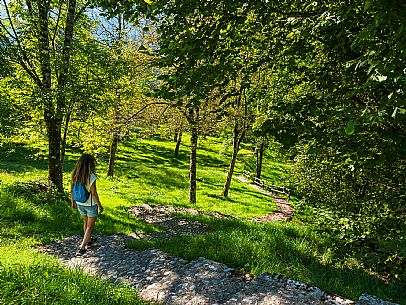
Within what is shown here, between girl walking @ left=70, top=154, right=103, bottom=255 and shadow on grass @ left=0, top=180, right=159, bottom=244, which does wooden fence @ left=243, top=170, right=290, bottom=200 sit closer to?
shadow on grass @ left=0, top=180, right=159, bottom=244

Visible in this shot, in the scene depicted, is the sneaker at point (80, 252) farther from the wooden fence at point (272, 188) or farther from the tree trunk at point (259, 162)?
the tree trunk at point (259, 162)

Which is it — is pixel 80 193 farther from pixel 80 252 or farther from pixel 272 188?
pixel 272 188

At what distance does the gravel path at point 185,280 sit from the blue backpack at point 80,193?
130 cm

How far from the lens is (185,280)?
631cm

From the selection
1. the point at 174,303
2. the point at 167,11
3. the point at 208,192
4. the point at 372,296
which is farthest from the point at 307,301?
the point at 208,192

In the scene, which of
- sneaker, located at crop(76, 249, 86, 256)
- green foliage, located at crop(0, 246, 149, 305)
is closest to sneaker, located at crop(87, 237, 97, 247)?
sneaker, located at crop(76, 249, 86, 256)

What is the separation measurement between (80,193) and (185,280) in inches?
144

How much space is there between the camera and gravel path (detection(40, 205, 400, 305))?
5.58m

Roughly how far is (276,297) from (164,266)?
8.25 feet

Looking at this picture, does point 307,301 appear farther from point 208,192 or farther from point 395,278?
point 208,192

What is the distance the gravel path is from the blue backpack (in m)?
1.30

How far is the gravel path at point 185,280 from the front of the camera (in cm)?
558

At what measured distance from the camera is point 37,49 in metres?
11.4

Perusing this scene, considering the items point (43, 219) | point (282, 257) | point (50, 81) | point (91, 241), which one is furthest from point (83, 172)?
point (50, 81)
